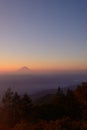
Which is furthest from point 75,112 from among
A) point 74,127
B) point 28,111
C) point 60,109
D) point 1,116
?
point 74,127

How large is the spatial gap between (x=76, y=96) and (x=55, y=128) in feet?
152

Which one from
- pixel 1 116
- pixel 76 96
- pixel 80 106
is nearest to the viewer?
pixel 1 116

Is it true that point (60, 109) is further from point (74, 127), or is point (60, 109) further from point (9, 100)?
point (74, 127)

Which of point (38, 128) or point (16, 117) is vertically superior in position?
point (38, 128)

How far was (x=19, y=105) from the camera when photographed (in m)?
51.6

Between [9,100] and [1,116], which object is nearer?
[1,116]

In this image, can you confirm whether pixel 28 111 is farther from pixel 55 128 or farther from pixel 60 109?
pixel 55 128

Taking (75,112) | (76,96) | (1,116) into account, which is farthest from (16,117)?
(76,96)

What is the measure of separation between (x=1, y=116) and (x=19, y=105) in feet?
18.5

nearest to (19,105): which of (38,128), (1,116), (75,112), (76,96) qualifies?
(1,116)

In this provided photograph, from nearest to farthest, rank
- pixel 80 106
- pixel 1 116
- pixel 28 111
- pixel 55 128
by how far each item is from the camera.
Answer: pixel 55 128, pixel 1 116, pixel 28 111, pixel 80 106

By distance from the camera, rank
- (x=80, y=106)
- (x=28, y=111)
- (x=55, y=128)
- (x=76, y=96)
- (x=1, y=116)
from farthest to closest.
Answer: (x=76, y=96)
(x=80, y=106)
(x=28, y=111)
(x=1, y=116)
(x=55, y=128)

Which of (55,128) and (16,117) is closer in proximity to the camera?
(55,128)

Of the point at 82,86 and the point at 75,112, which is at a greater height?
the point at 82,86
